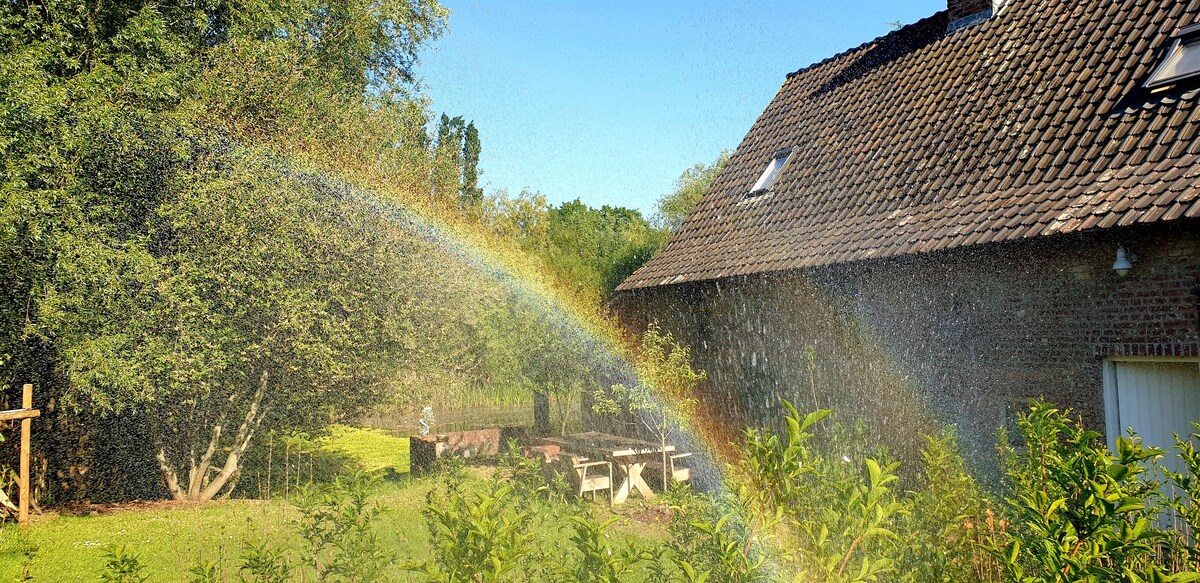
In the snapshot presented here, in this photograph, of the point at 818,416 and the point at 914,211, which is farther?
the point at 914,211

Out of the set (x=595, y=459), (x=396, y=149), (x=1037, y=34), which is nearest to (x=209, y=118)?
(x=396, y=149)

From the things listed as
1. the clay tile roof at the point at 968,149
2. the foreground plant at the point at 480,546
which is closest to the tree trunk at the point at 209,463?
the clay tile roof at the point at 968,149

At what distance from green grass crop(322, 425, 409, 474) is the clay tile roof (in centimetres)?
753

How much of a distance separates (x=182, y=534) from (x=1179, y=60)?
1220cm

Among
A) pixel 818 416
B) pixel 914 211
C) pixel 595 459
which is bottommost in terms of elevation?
pixel 595 459

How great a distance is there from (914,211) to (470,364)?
9.31 m

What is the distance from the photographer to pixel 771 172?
508 inches

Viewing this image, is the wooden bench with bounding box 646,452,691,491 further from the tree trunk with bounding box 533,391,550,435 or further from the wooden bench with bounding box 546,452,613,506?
the tree trunk with bounding box 533,391,550,435

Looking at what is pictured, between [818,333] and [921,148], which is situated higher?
[921,148]

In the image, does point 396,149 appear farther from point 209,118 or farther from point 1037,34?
point 1037,34

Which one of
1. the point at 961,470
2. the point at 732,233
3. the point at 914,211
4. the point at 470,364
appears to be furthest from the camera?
the point at 470,364

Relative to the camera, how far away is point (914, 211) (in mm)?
9391

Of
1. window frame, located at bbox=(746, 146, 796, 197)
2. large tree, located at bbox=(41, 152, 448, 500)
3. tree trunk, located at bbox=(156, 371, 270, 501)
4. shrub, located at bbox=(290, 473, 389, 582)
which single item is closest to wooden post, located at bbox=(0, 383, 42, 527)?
large tree, located at bbox=(41, 152, 448, 500)

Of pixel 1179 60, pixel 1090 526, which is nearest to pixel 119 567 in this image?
pixel 1090 526
